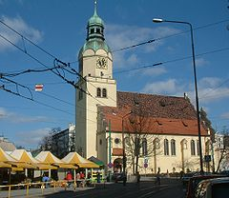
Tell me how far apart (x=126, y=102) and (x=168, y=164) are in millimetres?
14368

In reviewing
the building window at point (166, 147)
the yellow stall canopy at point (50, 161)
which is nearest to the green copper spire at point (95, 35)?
the building window at point (166, 147)

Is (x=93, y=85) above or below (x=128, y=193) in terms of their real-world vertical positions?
above

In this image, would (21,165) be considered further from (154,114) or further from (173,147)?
(154,114)

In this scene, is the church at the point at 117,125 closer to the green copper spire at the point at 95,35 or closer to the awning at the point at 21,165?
the green copper spire at the point at 95,35

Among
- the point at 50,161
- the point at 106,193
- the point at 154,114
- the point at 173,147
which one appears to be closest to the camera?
the point at 106,193

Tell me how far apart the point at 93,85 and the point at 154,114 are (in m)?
14.8

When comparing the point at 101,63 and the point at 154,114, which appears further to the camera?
the point at 154,114

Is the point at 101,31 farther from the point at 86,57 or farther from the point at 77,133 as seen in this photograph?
the point at 77,133

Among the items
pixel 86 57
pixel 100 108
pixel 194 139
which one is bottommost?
pixel 194 139

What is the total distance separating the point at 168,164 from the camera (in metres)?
72.9

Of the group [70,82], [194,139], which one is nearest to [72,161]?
[70,82]

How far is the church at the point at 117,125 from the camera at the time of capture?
67938 mm

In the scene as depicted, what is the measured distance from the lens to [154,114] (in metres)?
77.8

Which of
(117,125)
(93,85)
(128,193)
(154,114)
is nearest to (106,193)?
(128,193)
